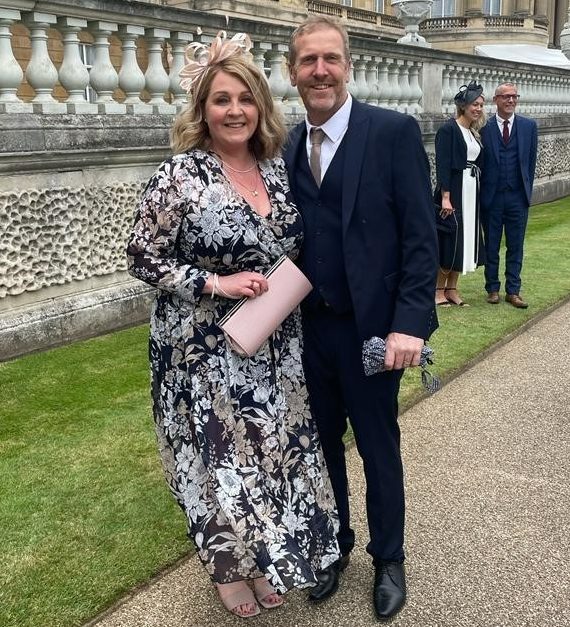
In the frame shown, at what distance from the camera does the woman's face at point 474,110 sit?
21.3 ft

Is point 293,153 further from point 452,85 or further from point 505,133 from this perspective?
point 452,85

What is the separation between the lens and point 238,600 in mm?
2631

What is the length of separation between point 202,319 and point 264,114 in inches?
28.3

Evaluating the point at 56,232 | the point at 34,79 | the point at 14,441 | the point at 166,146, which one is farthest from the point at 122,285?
the point at 14,441

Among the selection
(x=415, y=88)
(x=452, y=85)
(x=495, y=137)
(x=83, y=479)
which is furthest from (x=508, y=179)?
(x=83, y=479)

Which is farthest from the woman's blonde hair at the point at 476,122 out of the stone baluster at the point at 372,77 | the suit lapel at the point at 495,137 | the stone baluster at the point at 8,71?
the stone baluster at the point at 8,71

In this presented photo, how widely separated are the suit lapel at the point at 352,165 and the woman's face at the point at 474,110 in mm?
4497

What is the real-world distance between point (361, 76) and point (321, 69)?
22.1ft

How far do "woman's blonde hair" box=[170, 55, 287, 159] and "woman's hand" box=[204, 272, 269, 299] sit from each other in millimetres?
457

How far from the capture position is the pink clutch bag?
7.80ft

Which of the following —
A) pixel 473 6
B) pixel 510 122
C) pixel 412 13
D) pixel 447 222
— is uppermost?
pixel 473 6

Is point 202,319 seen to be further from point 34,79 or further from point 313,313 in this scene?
point 34,79

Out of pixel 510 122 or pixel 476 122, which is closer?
pixel 476 122

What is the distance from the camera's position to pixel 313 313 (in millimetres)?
2619
